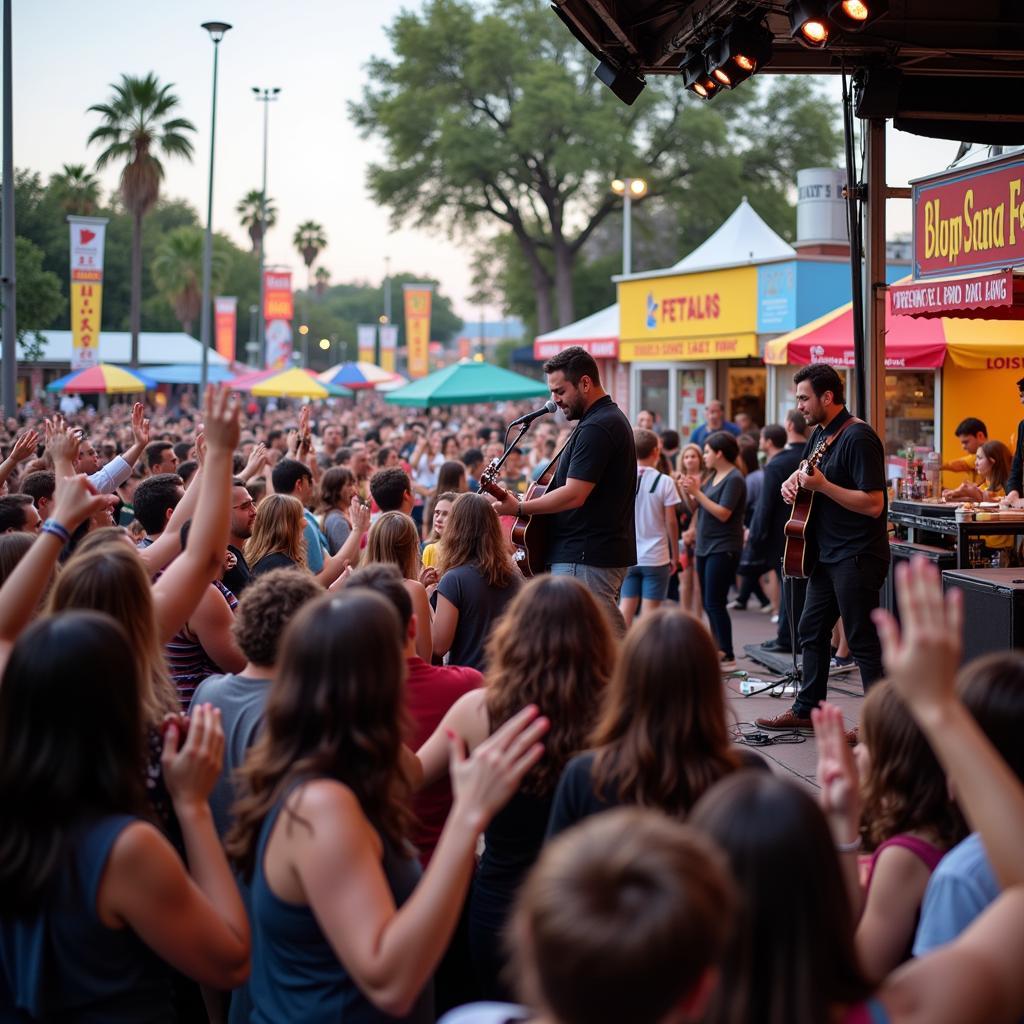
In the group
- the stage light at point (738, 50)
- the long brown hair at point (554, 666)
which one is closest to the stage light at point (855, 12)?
the stage light at point (738, 50)

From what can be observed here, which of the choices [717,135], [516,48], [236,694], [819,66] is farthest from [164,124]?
[236,694]

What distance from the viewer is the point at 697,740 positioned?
254 cm

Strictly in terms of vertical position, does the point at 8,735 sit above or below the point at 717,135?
below

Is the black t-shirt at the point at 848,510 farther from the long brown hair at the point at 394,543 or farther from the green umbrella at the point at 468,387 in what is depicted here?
the green umbrella at the point at 468,387

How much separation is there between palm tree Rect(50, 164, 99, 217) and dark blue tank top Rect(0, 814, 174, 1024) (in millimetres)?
55701

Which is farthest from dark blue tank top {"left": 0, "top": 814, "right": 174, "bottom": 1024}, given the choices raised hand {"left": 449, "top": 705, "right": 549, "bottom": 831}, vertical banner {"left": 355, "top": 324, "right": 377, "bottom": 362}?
vertical banner {"left": 355, "top": 324, "right": 377, "bottom": 362}

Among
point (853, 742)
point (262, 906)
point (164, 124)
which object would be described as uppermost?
point (164, 124)

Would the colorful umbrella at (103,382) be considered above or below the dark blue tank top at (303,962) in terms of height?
above

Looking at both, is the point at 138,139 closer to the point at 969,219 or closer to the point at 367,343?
the point at 367,343

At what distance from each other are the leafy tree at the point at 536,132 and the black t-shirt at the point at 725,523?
34845 millimetres

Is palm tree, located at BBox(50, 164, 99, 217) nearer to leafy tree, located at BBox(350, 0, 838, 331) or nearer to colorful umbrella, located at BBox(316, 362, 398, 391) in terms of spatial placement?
leafy tree, located at BBox(350, 0, 838, 331)

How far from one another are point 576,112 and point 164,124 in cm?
1508

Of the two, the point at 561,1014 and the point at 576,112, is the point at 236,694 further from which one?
the point at 576,112

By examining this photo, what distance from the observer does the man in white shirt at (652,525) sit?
9227 mm
